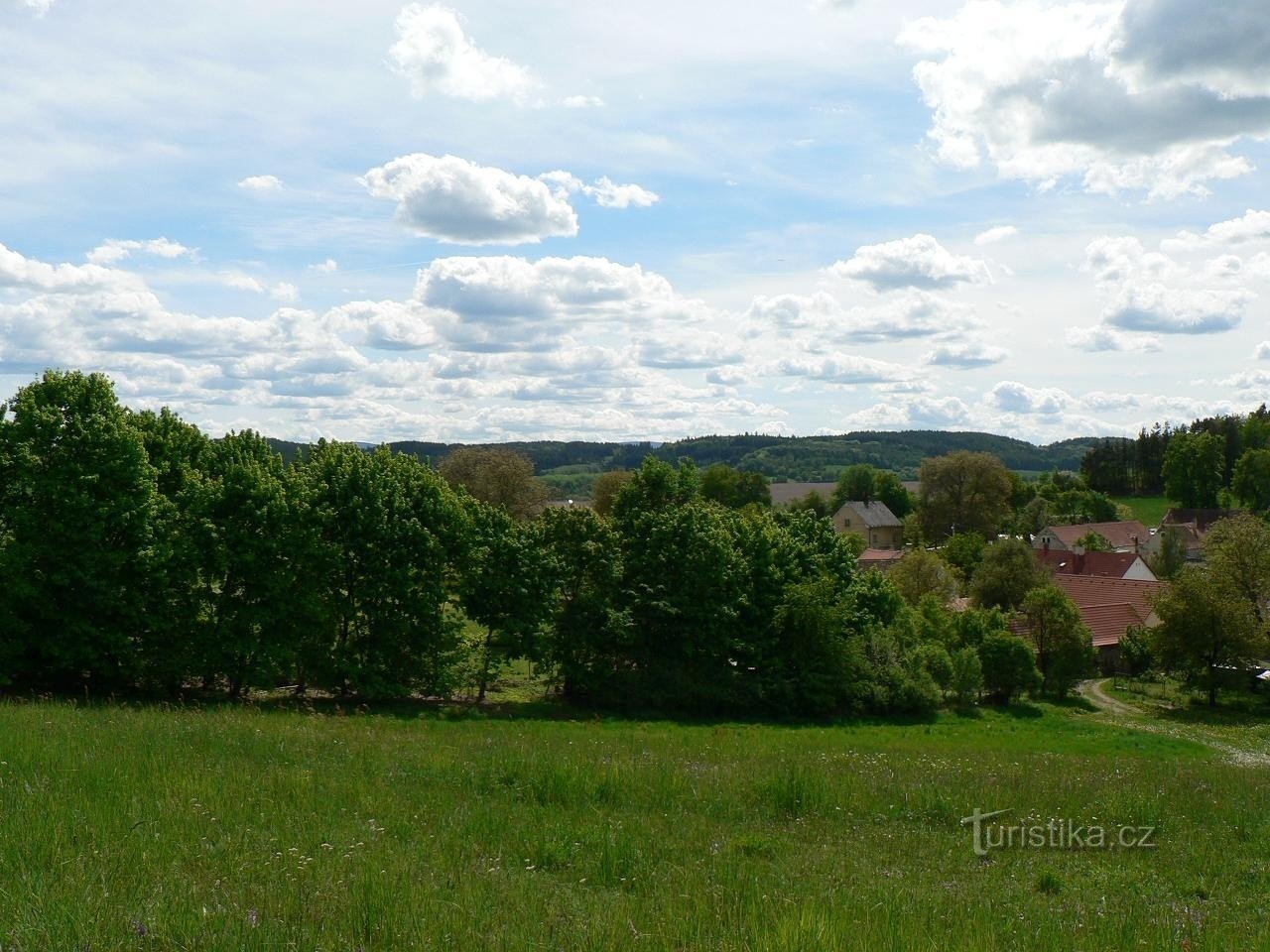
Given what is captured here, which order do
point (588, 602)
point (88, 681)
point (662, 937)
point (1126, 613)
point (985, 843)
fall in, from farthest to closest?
1. point (1126, 613)
2. point (588, 602)
3. point (88, 681)
4. point (985, 843)
5. point (662, 937)

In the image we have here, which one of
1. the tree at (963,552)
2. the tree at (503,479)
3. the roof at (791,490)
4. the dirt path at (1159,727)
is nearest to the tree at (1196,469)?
the roof at (791,490)

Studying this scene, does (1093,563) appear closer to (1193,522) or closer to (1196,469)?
(1193,522)

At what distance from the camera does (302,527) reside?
31375 millimetres

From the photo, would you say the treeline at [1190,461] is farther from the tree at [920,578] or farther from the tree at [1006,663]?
the tree at [1006,663]

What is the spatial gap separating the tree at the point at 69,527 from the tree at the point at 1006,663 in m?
36.9

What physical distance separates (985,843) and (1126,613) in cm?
5757

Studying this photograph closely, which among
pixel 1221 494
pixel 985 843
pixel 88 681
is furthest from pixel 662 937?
pixel 1221 494

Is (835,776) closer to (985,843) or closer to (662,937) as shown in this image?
(985,843)

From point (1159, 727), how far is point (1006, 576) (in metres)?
19.9

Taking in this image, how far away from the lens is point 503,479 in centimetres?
8269

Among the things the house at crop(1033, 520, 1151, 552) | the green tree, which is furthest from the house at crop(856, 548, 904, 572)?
the green tree

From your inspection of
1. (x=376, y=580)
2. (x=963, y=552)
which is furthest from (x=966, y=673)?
(x=963, y=552)

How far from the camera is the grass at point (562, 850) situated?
5871 millimetres

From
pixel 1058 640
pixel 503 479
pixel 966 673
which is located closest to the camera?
pixel 966 673
